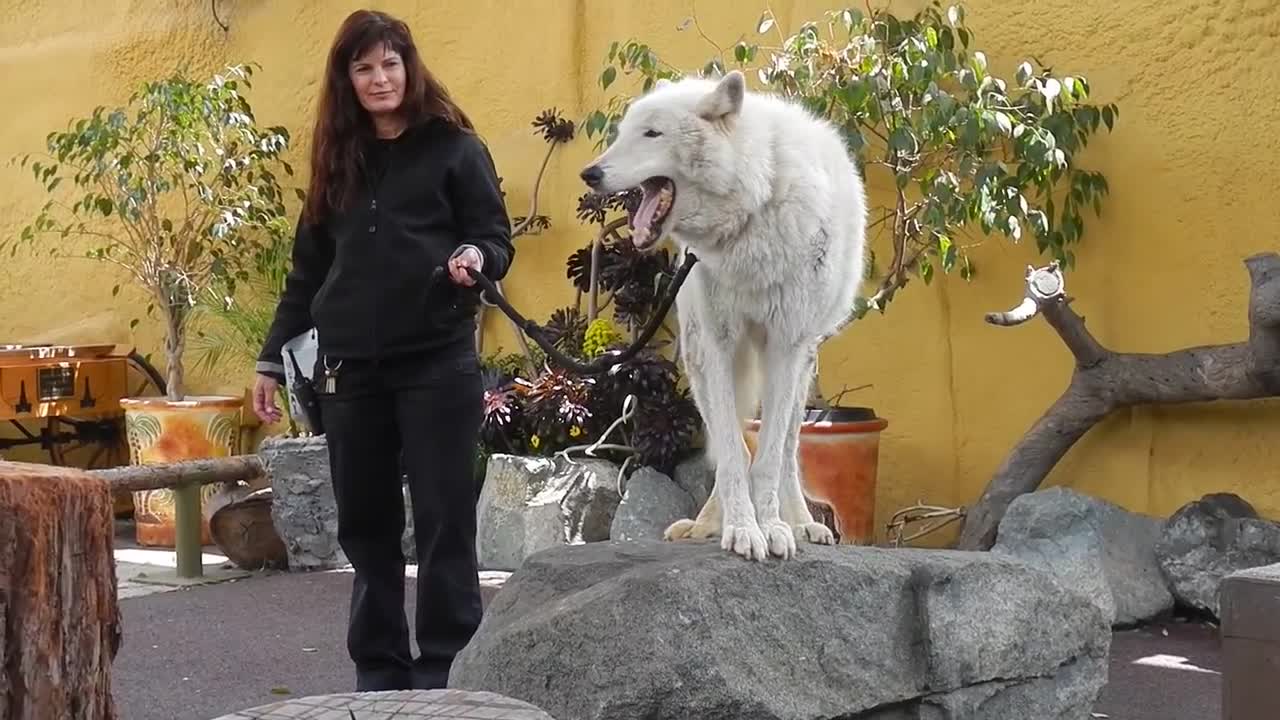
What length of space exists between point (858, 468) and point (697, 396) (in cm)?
223

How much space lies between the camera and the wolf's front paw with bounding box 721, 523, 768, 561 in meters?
3.38

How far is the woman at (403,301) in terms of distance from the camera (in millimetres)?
3535

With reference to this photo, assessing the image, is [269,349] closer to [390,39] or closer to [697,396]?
[390,39]

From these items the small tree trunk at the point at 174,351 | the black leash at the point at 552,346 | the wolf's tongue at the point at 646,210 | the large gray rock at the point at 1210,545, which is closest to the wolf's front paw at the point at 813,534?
the black leash at the point at 552,346

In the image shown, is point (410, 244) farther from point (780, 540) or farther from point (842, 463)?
point (842, 463)

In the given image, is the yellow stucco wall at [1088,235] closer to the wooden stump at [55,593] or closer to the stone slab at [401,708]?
the stone slab at [401,708]

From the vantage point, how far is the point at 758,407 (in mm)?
3898

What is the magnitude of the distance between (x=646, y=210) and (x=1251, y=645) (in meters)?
1.60

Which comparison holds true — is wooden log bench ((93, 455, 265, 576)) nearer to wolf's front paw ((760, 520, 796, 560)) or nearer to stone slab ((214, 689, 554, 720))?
wolf's front paw ((760, 520, 796, 560))

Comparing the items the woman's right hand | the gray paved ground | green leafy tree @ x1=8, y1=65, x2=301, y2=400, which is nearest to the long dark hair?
the woman's right hand

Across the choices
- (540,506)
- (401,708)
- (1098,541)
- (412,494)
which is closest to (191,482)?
(540,506)

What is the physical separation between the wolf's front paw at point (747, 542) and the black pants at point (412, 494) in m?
0.69

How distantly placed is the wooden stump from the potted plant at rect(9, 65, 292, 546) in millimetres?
5471

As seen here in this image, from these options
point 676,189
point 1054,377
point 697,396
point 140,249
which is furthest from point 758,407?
point 140,249
